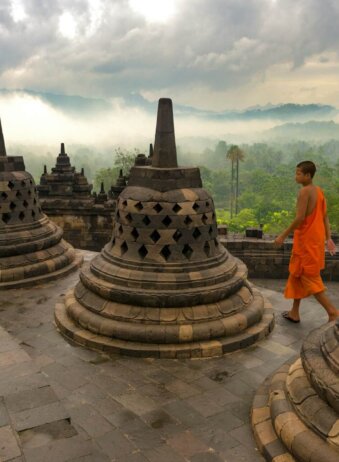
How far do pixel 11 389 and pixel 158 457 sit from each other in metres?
1.38

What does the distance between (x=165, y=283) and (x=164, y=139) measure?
2.11m

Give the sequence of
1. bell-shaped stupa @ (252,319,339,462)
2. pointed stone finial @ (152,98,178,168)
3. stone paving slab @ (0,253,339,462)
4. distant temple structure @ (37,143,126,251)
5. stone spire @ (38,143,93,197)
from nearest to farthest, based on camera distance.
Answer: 1. bell-shaped stupa @ (252,319,339,462)
2. stone paving slab @ (0,253,339,462)
3. pointed stone finial @ (152,98,178,168)
4. distant temple structure @ (37,143,126,251)
5. stone spire @ (38,143,93,197)

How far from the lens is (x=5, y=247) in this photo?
28.0 feet

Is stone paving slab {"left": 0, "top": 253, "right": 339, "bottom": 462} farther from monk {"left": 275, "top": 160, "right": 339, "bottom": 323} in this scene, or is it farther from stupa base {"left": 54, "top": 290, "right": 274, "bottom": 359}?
monk {"left": 275, "top": 160, "right": 339, "bottom": 323}

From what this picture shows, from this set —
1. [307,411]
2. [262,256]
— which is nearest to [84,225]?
[262,256]

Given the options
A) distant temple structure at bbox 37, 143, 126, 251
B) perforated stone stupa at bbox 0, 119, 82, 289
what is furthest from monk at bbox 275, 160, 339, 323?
distant temple structure at bbox 37, 143, 126, 251

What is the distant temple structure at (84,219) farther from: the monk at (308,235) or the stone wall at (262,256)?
the monk at (308,235)

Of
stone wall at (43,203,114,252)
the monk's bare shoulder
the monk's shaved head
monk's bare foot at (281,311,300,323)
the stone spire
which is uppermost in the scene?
the monk's shaved head

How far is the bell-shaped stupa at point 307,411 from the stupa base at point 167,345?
1.41 metres

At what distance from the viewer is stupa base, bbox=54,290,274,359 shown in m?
5.60

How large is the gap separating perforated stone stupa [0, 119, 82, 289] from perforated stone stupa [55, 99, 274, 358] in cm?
213

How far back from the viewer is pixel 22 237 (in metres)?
8.77

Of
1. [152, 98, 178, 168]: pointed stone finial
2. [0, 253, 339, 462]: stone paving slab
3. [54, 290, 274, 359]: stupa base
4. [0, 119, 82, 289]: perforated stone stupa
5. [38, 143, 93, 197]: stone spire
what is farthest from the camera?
[38, 143, 93, 197]: stone spire

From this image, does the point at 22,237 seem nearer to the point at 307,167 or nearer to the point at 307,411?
the point at 307,167
